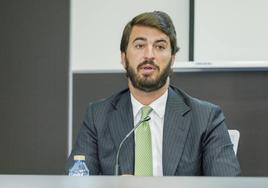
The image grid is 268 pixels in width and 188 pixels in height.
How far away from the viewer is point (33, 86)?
3180mm

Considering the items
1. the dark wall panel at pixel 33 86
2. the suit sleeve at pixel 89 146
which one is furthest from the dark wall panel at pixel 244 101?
the suit sleeve at pixel 89 146

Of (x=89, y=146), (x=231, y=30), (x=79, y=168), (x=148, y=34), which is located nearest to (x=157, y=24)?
(x=148, y=34)

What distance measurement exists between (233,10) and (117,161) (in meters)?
1.70

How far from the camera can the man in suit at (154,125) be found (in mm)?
1646

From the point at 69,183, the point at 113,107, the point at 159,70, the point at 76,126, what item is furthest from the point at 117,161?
the point at 76,126

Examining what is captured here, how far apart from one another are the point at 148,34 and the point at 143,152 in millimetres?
499

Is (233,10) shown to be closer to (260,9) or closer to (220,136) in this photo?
(260,9)

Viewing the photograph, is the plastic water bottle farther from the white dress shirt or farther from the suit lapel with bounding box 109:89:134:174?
the white dress shirt

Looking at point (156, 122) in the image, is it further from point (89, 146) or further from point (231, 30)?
point (231, 30)

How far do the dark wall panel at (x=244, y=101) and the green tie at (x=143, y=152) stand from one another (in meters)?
1.25

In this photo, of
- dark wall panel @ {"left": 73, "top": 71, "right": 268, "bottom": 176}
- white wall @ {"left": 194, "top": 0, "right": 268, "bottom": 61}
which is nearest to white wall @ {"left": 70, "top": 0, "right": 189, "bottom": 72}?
white wall @ {"left": 194, "top": 0, "right": 268, "bottom": 61}

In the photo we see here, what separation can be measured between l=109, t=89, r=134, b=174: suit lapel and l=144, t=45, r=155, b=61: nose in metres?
0.17

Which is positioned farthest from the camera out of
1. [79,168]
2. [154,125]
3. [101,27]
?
[101,27]

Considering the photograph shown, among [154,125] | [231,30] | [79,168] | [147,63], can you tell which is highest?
[231,30]
